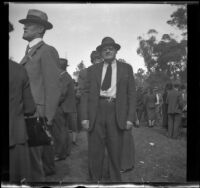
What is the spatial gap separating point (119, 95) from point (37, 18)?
1.78 meters

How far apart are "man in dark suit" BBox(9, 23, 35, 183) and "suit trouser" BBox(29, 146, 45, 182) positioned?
0.81 feet

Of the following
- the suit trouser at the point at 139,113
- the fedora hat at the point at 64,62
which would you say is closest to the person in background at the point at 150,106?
the suit trouser at the point at 139,113

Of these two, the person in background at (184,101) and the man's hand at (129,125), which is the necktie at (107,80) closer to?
the man's hand at (129,125)

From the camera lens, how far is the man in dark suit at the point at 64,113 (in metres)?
5.16

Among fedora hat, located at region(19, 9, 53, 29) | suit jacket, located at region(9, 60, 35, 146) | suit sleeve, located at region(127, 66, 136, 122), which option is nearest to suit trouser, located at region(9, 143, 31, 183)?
suit jacket, located at region(9, 60, 35, 146)

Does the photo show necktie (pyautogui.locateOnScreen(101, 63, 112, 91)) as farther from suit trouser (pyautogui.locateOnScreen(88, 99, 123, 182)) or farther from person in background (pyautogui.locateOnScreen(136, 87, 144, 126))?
person in background (pyautogui.locateOnScreen(136, 87, 144, 126))

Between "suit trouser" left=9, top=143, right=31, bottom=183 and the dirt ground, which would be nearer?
"suit trouser" left=9, top=143, right=31, bottom=183

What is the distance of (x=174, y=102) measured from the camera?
541 centimetres

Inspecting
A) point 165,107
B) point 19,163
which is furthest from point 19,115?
point 165,107

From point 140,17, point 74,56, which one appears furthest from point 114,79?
point 140,17

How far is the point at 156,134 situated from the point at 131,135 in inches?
16.9

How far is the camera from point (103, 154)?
527cm

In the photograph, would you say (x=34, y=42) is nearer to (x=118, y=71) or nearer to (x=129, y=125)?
(x=118, y=71)

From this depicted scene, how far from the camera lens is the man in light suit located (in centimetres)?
507
